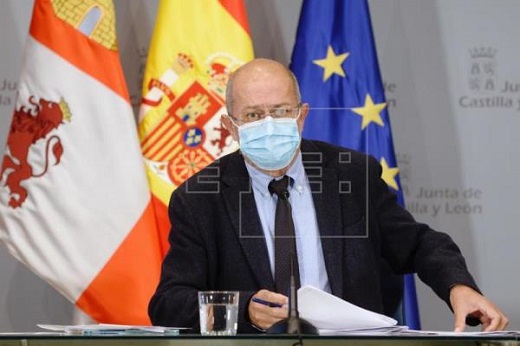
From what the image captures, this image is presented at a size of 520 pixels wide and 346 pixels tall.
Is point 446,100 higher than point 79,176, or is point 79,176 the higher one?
point 446,100

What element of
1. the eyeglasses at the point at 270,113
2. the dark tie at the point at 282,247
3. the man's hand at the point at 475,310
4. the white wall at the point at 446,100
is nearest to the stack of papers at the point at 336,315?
the man's hand at the point at 475,310

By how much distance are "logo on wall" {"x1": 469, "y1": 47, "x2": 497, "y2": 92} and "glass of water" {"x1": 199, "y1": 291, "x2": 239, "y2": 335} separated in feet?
8.83

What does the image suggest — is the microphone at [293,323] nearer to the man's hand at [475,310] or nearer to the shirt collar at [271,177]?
the man's hand at [475,310]

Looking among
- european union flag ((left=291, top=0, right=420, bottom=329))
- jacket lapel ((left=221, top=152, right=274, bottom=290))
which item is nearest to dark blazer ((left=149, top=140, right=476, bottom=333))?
jacket lapel ((left=221, top=152, right=274, bottom=290))

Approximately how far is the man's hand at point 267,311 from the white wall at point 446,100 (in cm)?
222

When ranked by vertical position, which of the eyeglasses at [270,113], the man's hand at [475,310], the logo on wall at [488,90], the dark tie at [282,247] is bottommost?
the man's hand at [475,310]

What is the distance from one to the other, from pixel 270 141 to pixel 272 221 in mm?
255

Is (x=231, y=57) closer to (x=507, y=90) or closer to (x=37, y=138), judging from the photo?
(x=37, y=138)

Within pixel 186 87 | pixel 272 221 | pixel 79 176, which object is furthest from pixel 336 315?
pixel 186 87

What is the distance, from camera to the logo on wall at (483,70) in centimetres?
457

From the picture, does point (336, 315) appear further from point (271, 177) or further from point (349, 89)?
point (349, 89)

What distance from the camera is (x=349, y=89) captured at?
166 inches

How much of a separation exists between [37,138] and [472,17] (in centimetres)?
211

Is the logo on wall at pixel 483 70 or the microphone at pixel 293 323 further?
the logo on wall at pixel 483 70
